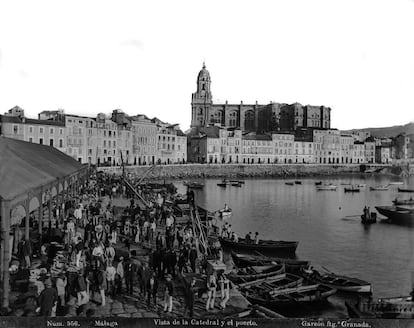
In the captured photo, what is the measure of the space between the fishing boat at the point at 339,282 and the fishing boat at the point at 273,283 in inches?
9.7

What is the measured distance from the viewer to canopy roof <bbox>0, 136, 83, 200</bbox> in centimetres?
276

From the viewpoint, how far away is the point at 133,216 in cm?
603

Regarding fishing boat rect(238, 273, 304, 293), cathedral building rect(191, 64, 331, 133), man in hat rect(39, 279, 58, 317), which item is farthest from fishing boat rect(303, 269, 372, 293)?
man in hat rect(39, 279, 58, 317)

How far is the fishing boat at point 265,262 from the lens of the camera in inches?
220

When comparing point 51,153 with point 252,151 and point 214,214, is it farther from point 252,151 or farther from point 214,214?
point 252,151

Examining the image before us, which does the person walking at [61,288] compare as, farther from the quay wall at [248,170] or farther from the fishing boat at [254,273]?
the quay wall at [248,170]

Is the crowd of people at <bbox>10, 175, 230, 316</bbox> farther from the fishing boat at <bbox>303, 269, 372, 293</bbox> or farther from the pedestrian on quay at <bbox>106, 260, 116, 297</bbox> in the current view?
the fishing boat at <bbox>303, 269, 372, 293</bbox>

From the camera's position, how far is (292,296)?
14.8ft

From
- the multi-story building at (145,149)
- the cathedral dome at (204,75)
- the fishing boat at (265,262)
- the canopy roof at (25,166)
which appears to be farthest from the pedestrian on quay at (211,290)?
the multi-story building at (145,149)

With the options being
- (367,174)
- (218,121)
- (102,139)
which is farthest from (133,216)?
(367,174)

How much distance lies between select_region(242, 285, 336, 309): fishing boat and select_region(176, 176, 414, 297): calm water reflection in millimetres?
674

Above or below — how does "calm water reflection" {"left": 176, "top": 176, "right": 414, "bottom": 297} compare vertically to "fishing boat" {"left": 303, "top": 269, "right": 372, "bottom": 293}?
above

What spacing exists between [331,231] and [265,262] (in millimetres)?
3160

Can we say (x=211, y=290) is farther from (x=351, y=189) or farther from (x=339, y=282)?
(x=351, y=189)
